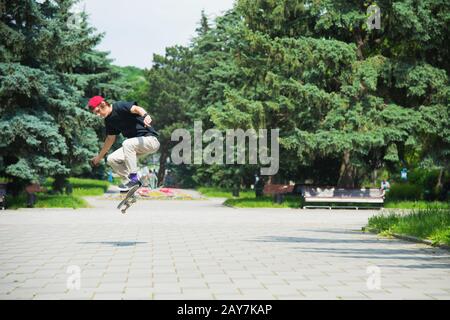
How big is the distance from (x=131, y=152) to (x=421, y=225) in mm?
6368

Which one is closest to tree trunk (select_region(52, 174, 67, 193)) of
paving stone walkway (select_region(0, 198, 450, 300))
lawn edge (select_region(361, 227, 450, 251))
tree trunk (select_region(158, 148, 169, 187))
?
paving stone walkway (select_region(0, 198, 450, 300))

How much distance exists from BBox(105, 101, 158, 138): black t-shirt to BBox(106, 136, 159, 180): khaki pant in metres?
0.16

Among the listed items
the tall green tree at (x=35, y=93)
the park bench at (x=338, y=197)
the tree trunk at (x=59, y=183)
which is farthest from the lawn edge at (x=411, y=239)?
the tree trunk at (x=59, y=183)

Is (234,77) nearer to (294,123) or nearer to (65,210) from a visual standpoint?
(294,123)

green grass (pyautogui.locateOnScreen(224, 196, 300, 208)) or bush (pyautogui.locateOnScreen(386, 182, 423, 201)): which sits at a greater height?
bush (pyautogui.locateOnScreen(386, 182, 423, 201))

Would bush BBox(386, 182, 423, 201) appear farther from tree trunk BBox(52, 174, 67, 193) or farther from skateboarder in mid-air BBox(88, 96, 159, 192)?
skateboarder in mid-air BBox(88, 96, 159, 192)

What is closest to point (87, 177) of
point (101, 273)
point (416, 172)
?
point (416, 172)

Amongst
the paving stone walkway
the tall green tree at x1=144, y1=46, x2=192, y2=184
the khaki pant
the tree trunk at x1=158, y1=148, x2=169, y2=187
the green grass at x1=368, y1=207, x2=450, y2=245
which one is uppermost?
the tall green tree at x1=144, y1=46, x2=192, y2=184

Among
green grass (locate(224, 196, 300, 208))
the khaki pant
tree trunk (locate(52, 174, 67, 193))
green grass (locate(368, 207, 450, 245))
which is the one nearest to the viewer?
the khaki pant

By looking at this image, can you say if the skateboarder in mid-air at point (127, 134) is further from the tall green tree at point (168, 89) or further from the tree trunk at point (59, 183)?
the tall green tree at point (168, 89)

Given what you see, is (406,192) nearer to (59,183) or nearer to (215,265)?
(59,183)

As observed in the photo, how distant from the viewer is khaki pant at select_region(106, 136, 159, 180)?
Answer: 10016 mm

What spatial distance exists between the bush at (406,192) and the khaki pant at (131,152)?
1061 inches
